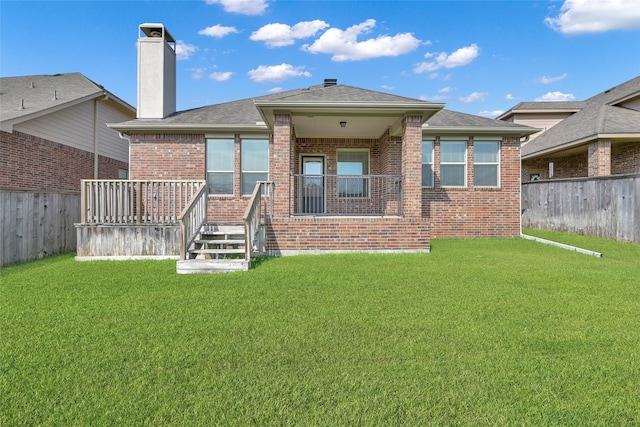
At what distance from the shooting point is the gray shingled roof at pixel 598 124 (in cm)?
1232

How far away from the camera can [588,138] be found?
12.3 metres

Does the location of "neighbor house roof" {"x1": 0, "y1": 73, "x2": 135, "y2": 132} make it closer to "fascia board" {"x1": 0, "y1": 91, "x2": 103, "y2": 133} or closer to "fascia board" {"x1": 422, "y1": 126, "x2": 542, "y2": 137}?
"fascia board" {"x1": 0, "y1": 91, "x2": 103, "y2": 133}

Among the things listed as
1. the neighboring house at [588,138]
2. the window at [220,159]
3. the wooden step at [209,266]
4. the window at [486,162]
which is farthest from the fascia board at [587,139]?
the wooden step at [209,266]

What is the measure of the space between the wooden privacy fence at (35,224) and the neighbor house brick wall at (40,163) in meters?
1.79

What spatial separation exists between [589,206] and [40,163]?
1677 centimetres

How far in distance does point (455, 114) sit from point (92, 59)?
1385 centimetres

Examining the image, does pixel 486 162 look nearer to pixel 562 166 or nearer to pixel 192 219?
pixel 562 166

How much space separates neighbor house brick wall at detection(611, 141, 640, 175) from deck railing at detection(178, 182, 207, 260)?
578 inches

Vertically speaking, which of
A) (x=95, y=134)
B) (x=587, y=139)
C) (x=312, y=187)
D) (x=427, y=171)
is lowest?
(x=312, y=187)

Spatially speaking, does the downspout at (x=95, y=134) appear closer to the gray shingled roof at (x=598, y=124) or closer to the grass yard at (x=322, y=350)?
the grass yard at (x=322, y=350)

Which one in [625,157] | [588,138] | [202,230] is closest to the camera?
[202,230]

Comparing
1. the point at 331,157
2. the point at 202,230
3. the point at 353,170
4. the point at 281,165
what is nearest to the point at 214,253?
the point at 202,230

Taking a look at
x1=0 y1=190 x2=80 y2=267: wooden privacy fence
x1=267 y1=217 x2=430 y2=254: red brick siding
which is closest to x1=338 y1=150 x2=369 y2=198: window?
x1=267 y1=217 x2=430 y2=254: red brick siding

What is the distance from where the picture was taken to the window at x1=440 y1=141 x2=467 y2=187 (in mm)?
11008
